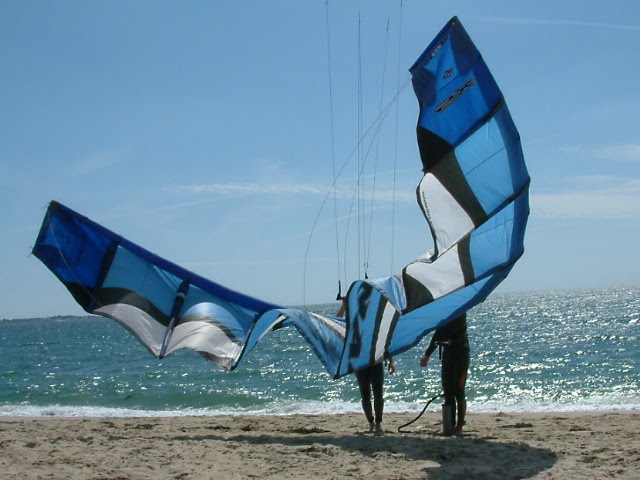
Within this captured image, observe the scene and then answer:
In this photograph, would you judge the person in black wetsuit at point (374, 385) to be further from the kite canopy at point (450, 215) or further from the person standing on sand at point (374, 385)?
the kite canopy at point (450, 215)

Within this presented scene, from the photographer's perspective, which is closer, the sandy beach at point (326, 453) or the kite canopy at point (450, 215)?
the sandy beach at point (326, 453)

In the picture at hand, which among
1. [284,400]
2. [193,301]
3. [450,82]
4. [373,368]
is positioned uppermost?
[450,82]

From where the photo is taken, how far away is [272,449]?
6.57 metres

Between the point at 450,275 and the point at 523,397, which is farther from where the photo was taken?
the point at 523,397

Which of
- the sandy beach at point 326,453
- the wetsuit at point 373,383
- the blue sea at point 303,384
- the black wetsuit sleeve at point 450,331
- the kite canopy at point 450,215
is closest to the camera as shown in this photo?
the sandy beach at point 326,453

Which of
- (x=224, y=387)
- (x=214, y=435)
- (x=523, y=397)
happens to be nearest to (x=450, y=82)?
(x=214, y=435)

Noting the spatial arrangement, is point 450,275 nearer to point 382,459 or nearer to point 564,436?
point 382,459

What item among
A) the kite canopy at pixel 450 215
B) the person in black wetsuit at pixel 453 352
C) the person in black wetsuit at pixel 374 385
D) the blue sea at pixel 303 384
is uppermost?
the kite canopy at pixel 450 215

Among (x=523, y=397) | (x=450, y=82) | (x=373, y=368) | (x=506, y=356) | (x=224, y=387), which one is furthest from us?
(x=506, y=356)

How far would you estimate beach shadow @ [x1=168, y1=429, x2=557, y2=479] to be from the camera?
5547 mm

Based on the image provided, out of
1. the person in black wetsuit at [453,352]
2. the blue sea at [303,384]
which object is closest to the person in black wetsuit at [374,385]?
the person in black wetsuit at [453,352]

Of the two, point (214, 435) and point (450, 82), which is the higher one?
point (450, 82)

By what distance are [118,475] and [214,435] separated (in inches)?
91.2

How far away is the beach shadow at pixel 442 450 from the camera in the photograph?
555cm
